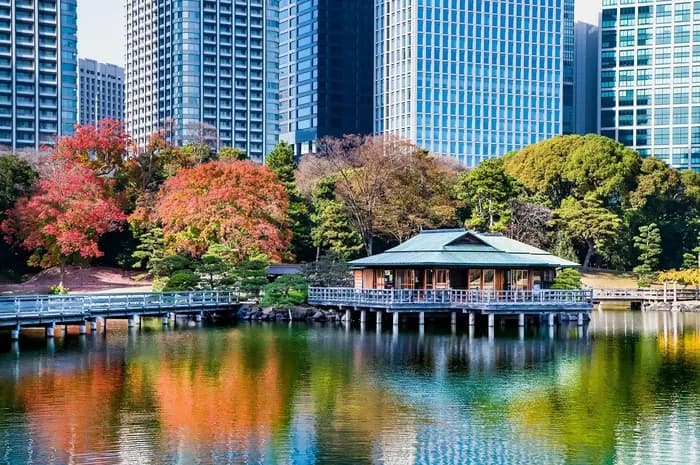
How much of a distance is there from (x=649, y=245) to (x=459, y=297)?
36105mm

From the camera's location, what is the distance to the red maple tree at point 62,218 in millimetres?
58906

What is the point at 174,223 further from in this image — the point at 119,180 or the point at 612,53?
the point at 612,53

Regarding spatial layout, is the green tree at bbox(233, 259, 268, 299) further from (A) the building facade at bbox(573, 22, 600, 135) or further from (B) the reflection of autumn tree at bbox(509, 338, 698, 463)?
(A) the building facade at bbox(573, 22, 600, 135)

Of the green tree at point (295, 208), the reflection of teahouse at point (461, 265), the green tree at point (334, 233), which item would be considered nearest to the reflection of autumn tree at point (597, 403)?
the reflection of teahouse at point (461, 265)

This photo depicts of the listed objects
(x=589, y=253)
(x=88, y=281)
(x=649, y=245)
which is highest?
(x=649, y=245)

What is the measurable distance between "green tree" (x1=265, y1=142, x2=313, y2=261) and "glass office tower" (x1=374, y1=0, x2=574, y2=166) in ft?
192

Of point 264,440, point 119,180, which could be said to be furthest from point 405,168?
point 264,440

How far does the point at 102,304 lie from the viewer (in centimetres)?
4406

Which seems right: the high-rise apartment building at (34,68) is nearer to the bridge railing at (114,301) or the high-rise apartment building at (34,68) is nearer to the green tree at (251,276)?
the green tree at (251,276)

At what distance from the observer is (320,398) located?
2578 cm

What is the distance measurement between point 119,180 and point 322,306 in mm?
24232

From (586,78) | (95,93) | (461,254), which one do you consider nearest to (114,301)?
(461,254)

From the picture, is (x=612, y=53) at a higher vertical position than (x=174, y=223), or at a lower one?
higher

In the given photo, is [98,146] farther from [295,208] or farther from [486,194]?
[486,194]
